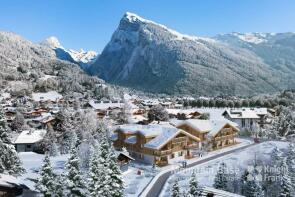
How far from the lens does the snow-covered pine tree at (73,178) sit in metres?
35.3

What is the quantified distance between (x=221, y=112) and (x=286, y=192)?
266 feet

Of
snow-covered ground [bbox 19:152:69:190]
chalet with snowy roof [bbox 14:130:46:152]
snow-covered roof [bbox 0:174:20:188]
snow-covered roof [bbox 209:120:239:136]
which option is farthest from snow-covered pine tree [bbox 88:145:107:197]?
snow-covered roof [bbox 209:120:239:136]

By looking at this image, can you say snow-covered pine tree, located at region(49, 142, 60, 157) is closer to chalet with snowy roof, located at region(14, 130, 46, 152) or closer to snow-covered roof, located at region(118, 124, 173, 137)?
chalet with snowy roof, located at region(14, 130, 46, 152)

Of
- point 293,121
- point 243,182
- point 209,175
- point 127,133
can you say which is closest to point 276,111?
point 293,121

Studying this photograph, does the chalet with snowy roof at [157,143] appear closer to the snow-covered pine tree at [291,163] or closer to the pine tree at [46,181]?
the snow-covered pine tree at [291,163]

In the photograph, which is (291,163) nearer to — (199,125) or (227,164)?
(227,164)

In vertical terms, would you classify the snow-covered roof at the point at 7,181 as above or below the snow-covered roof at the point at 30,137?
above

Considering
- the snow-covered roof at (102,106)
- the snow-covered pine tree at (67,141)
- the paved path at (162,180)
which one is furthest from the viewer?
the snow-covered roof at (102,106)

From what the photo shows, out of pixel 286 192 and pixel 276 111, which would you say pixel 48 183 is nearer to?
pixel 286 192

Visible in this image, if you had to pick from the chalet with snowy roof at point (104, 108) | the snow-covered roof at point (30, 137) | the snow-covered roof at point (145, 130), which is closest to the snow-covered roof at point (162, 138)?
the snow-covered roof at point (145, 130)

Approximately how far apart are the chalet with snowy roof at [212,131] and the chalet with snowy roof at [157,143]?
329 centimetres

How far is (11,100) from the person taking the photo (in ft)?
572

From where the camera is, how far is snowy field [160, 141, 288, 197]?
180 feet

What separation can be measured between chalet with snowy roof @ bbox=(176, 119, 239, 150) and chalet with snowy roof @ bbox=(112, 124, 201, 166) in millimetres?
3289
